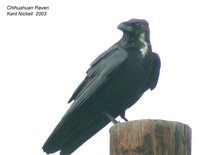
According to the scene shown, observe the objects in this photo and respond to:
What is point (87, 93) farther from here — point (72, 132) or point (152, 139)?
point (152, 139)

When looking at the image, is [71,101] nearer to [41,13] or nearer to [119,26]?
[119,26]

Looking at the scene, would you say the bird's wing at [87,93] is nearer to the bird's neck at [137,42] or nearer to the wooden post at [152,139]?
the bird's neck at [137,42]

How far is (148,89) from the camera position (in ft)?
27.5

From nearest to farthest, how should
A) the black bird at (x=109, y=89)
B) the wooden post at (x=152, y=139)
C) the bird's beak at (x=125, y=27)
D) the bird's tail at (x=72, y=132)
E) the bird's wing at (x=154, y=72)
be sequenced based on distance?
the wooden post at (x=152, y=139), the bird's tail at (x=72, y=132), the black bird at (x=109, y=89), the bird's beak at (x=125, y=27), the bird's wing at (x=154, y=72)

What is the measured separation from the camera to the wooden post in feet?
16.1

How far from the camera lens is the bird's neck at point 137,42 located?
7.89m

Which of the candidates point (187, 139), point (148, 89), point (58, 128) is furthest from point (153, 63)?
point (187, 139)

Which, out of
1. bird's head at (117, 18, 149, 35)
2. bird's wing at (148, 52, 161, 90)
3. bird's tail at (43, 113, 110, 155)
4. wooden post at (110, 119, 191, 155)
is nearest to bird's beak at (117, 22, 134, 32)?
bird's head at (117, 18, 149, 35)

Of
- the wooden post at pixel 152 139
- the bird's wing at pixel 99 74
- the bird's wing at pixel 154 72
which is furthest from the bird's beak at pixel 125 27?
the wooden post at pixel 152 139

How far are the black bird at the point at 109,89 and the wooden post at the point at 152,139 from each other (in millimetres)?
2282

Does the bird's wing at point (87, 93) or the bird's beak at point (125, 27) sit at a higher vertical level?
the bird's beak at point (125, 27)

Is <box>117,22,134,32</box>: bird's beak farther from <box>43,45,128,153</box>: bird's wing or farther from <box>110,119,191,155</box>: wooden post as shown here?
<box>110,119,191,155</box>: wooden post

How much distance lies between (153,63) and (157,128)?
3.27 metres

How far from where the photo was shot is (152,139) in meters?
4.95
